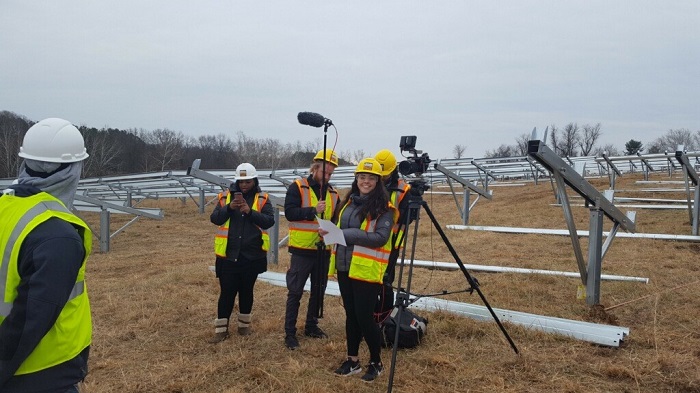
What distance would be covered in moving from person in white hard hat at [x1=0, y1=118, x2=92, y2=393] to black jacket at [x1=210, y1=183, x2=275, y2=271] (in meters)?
2.57

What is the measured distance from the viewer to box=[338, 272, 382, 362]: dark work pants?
12.2ft

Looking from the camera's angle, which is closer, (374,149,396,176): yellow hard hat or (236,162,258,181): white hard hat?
(374,149,396,176): yellow hard hat

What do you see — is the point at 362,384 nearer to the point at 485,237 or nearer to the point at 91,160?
the point at 485,237

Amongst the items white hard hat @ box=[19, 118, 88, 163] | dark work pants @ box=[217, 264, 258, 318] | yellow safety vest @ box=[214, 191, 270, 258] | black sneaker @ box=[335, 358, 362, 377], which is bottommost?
black sneaker @ box=[335, 358, 362, 377]

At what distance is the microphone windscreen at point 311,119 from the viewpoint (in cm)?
418

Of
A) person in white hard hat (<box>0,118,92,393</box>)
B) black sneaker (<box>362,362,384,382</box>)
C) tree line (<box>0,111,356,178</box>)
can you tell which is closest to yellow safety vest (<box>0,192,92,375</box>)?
person in white hard hat (<box>0,118,92,393</box>)

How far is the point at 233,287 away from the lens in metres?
4.78

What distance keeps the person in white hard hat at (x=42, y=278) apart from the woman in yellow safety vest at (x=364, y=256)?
197cm

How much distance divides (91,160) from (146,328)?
4007 centimetres

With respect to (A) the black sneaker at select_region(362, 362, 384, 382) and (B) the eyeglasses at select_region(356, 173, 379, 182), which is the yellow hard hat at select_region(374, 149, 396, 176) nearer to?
(B) the eyeglasses at select_region(356, 173, 379, 182)

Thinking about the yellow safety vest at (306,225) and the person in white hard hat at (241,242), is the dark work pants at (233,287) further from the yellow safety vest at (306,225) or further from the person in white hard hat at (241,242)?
the yellow safety vest at (306,225)

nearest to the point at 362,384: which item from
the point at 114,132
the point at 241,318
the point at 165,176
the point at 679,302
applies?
the point at 241,318

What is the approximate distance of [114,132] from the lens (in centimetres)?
5278

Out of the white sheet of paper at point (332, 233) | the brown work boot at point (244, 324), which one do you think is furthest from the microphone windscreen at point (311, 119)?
the brown work boot at point (244, 324)
